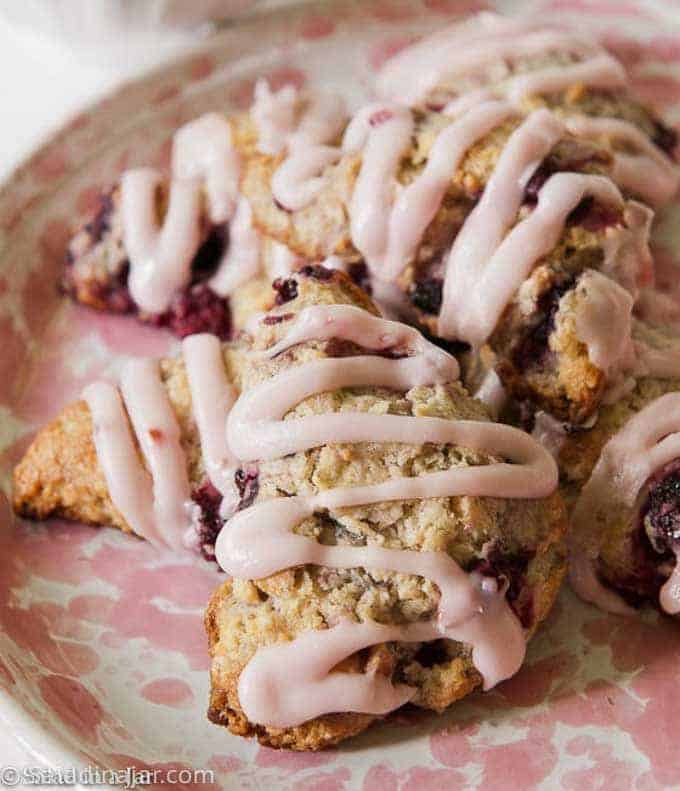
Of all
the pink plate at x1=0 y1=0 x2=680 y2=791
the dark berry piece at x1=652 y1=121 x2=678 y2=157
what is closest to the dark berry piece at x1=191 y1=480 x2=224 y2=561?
the pink plate at x1=0 y1=0 x2=680 y2=791

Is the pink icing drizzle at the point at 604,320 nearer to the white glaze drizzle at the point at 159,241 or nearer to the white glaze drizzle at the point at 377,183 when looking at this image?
the white glaze drizzle at the point at 377,183

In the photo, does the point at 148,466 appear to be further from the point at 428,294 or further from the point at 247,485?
the point at 428,294

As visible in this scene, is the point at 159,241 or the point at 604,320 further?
the point at 159,241

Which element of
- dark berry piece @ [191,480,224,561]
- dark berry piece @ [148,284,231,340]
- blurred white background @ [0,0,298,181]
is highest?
blurred white background @ [0,0,298,181]

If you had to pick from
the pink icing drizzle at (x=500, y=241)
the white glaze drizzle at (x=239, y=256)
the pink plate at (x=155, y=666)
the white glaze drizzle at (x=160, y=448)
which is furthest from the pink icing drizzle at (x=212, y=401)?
the pink icing drizzle at (x=500, y=241)

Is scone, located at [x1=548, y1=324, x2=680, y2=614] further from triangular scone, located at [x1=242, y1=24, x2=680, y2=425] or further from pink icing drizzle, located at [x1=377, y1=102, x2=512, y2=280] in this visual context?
pink icing drizzle, located at [x1=377, y1=102, x2=512, y2=280]

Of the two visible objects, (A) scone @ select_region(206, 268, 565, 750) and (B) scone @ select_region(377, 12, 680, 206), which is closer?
(A) scone @ select_region(206, 268, 565, 750)

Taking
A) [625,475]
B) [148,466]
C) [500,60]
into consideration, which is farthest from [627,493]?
[500,60]
